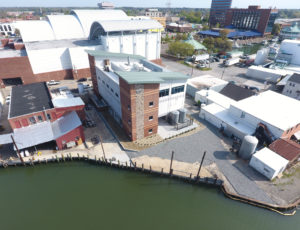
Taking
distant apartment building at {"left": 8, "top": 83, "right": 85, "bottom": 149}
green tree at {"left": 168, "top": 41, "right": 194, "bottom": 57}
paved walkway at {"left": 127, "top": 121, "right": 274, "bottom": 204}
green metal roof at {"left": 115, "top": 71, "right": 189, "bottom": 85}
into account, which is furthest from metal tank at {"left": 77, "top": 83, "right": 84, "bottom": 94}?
green tree at {"left": 168, "top": 41, "right": 194, "bottom": 57}

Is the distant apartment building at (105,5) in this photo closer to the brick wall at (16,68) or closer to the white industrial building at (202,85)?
the brick wall at (16,68)

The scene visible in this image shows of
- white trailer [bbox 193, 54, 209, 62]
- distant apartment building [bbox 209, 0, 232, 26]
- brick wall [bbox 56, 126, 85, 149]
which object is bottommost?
brick wall [bbox 56, 126, 85, 149]

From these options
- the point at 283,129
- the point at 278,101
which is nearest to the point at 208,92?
the point at 278,101

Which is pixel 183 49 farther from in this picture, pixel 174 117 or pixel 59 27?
pixel 174 117

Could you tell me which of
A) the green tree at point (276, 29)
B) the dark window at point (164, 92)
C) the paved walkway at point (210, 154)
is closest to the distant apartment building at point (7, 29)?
the dark window at point (164, 92)

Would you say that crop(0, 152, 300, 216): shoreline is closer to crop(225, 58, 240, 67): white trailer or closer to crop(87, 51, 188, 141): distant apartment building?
crop(87, 51, 188, 141): distant apartment building

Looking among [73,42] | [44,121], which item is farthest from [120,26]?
[44,121]

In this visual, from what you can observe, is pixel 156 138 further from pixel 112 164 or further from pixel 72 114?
pixel 72 114
